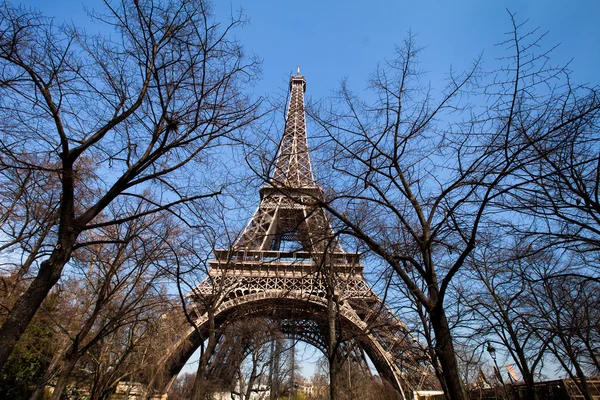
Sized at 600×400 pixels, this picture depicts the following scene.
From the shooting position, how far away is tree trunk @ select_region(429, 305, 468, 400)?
369cm

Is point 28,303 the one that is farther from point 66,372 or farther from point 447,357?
point 66,372

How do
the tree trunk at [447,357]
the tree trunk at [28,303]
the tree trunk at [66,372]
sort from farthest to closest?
1. the tree trunk at [66,372]
2. the tree trunk at [447,357]
3. the tree trunk at [28,303]

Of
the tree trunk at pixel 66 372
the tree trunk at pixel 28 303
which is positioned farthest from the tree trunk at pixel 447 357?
the tree trunk at pixel 66 372

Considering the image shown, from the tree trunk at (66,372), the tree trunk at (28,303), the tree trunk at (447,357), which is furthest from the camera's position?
the tree trunk at (66,372)

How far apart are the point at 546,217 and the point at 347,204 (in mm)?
2733

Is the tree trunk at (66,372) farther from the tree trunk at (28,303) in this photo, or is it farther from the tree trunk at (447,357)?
the tree trunk at (447,357)

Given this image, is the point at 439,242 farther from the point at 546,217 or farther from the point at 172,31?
the point at 172,31

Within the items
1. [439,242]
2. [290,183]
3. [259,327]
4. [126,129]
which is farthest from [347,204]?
[259,327]

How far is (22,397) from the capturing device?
17734 millimetres

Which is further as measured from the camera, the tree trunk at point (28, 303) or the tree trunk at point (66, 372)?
the tree trunk at point (66, 372)

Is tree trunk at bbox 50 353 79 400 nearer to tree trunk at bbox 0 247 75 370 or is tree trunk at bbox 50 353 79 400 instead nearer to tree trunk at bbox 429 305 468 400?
tree trunk at bbox 0 247 75 370

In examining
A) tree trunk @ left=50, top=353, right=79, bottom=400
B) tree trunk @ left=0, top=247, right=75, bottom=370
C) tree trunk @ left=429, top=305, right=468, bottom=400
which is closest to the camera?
tree trunk @ left=0, top=247, right=75, bottom=370

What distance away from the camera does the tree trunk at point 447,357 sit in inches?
145

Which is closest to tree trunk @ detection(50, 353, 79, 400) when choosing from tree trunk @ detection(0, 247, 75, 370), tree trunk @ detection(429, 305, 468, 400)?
tree trunk @ detection(0, 247, 75, 370)
